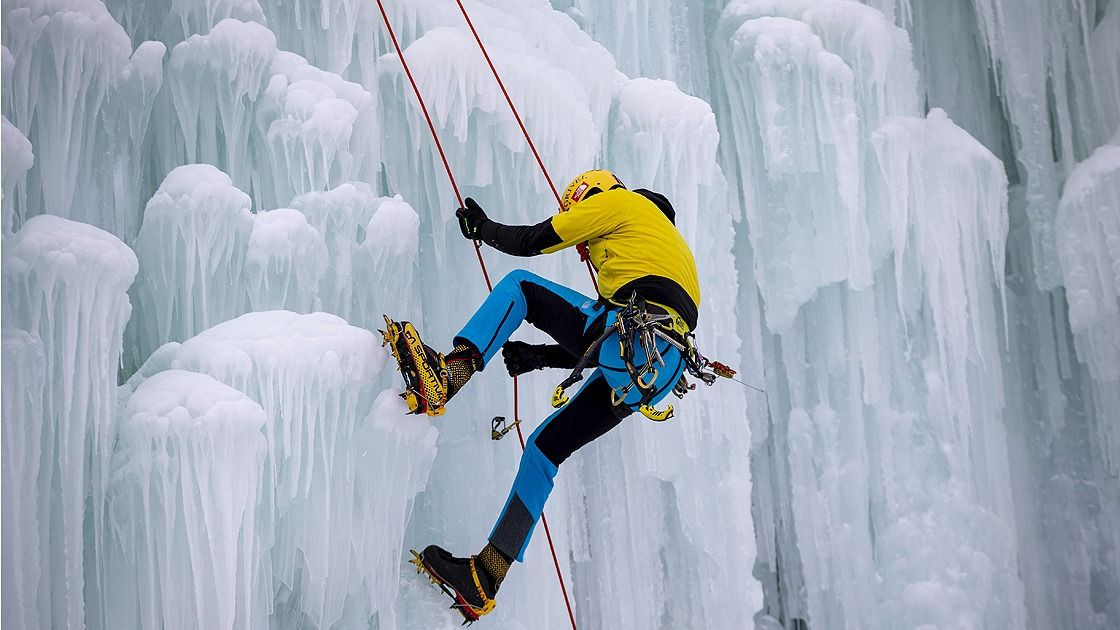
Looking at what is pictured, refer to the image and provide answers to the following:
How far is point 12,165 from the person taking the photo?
293 cm

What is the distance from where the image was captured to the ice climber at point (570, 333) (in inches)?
122

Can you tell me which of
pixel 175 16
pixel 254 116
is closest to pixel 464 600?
pixel 254 116

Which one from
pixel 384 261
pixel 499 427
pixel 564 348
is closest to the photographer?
pixel 564 348

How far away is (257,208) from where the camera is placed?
11.7ft

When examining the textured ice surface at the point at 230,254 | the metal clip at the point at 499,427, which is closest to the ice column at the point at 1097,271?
the metal clip at the point at 499,427

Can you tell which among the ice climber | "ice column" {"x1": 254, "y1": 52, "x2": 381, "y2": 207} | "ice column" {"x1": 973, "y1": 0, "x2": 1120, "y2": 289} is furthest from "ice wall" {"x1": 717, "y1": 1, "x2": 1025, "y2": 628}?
"ice column" {"x1": 254, "y1": 52, "x2": 381, "y2": 207}

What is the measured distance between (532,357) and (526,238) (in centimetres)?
57

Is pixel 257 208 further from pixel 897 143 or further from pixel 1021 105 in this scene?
pixel 1021 105

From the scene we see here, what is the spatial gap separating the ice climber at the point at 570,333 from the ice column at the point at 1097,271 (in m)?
2.99

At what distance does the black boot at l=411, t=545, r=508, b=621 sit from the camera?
10.4ft

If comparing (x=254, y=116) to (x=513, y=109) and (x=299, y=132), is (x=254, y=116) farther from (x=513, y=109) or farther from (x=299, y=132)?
(x=513, y=109)

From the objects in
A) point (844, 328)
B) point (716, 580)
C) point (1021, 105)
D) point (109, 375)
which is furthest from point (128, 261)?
point (1021, 105)

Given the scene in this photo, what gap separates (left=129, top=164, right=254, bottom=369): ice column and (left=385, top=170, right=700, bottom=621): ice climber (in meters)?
0.63

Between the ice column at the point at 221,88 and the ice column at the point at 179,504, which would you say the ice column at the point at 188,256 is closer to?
the ice column at the point at 221,88
